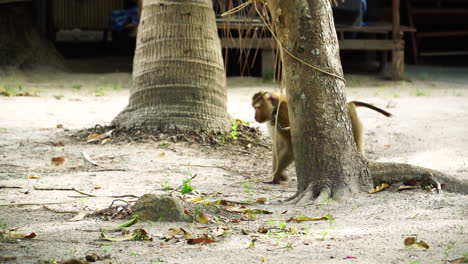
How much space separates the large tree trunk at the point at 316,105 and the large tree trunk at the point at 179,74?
2.66m

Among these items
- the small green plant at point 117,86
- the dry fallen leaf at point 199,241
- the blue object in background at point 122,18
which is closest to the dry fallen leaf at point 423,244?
the dry fallen leaf at point 199,241

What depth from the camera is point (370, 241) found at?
384cm

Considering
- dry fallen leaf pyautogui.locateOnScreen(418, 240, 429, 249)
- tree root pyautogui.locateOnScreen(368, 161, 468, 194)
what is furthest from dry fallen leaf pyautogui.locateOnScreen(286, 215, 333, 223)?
tree root pyautogui.locateOnScreen(368, 161, 468, 194)

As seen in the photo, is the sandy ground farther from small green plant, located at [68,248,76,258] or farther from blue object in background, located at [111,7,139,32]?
blue object in background, located at [111,7,139,32]

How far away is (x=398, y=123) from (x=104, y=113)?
4.10 metres

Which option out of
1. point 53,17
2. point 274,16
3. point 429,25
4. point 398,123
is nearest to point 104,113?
point 398,123

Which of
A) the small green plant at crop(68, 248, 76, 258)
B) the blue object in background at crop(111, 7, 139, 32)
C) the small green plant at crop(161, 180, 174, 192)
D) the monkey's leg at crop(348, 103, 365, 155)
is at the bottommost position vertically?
the small green plant at crop(161, 180, 174, 192)

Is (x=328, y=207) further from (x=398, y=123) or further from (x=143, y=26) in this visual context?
(x=398, y=123)

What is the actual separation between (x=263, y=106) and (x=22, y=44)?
9.00 m

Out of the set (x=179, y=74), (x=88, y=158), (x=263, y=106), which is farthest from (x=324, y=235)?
(x=179, y=74)

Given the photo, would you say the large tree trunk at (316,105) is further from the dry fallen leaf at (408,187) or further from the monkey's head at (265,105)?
the monkey's head at (265,105)

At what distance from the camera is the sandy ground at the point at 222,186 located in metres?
3.69

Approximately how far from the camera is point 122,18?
52.5 ft

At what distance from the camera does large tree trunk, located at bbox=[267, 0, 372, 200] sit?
502cm
